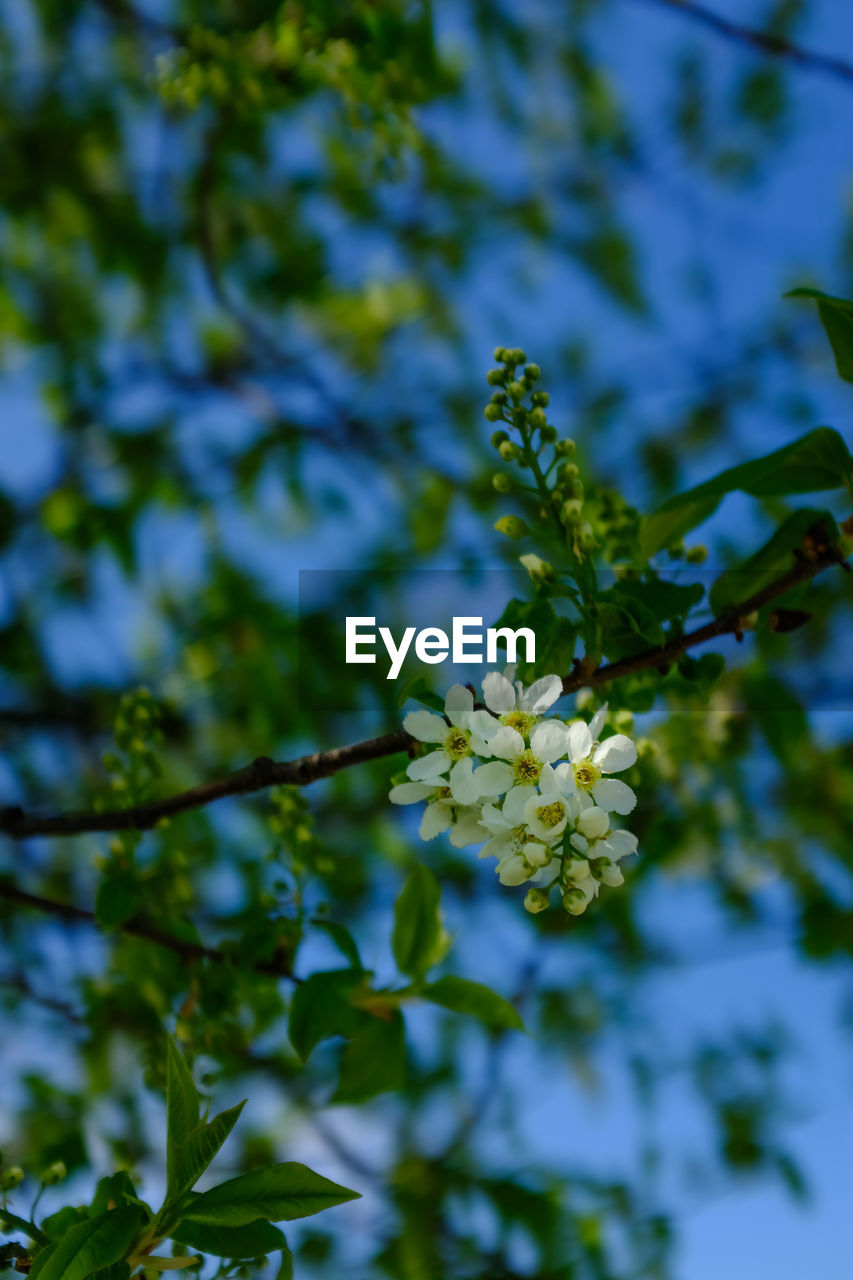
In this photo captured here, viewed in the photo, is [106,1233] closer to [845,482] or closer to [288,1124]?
[845,482]

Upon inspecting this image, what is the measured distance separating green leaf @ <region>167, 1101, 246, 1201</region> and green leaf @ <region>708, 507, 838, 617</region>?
0.69 meters

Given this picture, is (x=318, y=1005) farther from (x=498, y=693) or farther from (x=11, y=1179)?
(x=498, y=693)

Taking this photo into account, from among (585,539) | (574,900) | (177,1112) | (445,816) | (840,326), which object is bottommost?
(177,1112)

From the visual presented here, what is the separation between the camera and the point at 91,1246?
853 millimetres

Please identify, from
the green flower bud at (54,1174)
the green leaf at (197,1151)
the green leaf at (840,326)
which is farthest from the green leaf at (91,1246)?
the green leaf at (840,326)

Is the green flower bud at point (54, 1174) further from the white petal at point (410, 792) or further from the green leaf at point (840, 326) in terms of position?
the green leaf at point (840, 326)

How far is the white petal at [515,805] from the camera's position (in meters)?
0.88

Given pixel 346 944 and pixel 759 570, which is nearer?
pixel 759 570

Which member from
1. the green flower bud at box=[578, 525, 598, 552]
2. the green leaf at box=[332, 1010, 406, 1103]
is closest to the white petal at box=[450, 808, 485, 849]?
the green flower bud at box=[578, 525, 598, 552]

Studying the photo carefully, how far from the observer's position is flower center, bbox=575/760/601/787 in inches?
36.1

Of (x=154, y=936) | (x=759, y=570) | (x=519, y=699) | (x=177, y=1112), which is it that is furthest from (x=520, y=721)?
(x=154, y=936)

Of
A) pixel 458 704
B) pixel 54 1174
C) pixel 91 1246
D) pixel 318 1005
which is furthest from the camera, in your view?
pixel 318 1005

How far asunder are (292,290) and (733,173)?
1.91 meters

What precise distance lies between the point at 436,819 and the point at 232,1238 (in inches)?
16.5
